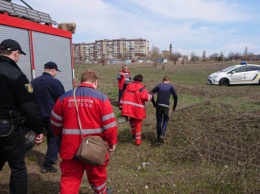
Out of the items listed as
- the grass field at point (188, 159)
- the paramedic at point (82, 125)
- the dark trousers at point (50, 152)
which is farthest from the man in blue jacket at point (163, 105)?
the paramedic at point (82, 125)

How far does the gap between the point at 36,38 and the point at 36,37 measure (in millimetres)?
23

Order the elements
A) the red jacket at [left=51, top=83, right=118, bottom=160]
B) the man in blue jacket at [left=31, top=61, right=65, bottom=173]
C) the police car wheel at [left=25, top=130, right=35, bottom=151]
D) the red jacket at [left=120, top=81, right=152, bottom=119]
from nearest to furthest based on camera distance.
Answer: the red jacket at [left=51, top=83, right=118, bottom=160], the man in blue jacket at [left=31, top=61, right=65, bottom=173], the police car wheel at [left=25, top=130, right=35, bottom=151], the red jacket at [left=120, top=81, right=152, bottom=119]

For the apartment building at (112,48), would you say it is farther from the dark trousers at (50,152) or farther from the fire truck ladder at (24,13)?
the dark trousers at (50,152)

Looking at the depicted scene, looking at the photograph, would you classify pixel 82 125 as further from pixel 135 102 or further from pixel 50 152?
pixel 135 102

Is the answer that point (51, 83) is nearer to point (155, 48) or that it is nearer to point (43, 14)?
point (43, 14)

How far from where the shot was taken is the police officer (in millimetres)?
3084

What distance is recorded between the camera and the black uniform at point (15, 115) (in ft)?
10.1

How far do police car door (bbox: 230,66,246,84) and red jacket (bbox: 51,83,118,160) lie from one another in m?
17.9

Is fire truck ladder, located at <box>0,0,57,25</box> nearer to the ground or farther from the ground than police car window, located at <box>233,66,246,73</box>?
farther from the ground

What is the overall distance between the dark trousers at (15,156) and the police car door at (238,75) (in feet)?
59.8

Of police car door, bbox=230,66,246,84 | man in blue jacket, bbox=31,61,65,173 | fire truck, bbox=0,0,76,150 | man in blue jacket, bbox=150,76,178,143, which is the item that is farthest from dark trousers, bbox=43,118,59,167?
police car door, bbox=230,66,246,84

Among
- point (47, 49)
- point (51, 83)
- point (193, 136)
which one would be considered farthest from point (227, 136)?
point (47, 49)

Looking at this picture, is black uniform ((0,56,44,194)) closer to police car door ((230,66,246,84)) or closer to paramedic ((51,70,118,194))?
paramedic ((51,70,118,194))

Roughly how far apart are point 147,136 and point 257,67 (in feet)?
50.3
